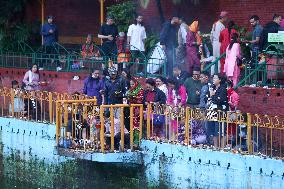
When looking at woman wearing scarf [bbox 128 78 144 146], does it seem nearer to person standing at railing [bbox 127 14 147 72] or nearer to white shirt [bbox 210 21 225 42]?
white shirt [bbox 210 21 225 42]

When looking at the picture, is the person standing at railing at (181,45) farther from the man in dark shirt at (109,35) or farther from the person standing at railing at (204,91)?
the person standing at railing at (204,91)

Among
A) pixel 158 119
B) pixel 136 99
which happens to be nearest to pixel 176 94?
pixel 136 99

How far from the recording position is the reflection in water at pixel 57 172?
18.5 metres

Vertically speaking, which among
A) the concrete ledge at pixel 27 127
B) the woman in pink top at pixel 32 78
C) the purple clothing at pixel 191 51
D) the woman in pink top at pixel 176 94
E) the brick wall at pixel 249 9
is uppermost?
the brick wall at pixel 249 9

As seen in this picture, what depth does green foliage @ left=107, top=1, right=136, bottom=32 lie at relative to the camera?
26.6m

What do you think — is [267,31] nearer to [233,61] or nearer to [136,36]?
[233,61]

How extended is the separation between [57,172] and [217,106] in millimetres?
4378

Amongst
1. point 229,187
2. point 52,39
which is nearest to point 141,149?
point 229,187

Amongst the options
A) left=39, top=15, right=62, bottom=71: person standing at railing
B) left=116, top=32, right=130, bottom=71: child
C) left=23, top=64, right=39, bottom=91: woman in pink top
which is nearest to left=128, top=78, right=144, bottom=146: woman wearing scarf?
left=116, top=32, right=130, bottom=71: child

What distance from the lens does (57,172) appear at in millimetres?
20484

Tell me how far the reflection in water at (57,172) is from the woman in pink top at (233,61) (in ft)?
10.6

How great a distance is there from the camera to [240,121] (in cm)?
1655

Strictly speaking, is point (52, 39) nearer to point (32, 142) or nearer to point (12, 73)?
point (12, 73)

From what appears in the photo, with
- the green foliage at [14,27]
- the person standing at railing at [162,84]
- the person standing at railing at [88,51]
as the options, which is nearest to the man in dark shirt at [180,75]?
the person standing at railing at [162,84]
